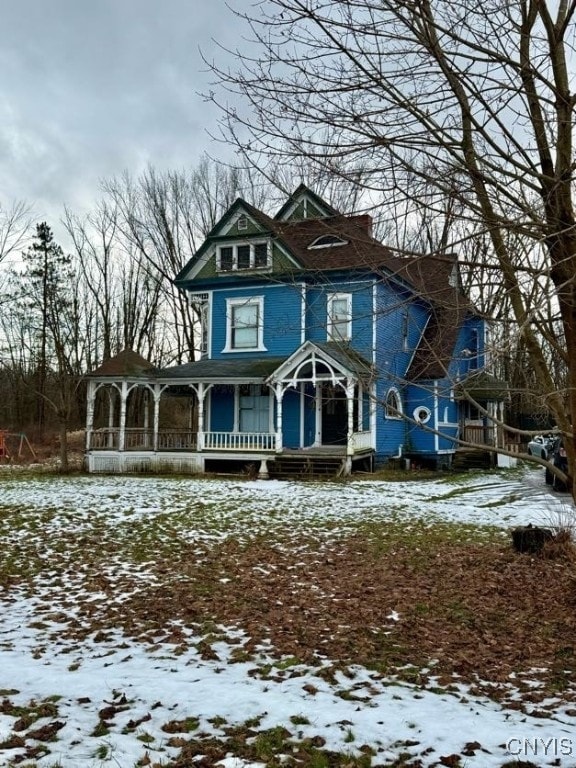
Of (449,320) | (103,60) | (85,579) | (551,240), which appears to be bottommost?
(85,579)

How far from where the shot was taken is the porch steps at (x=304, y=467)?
61.4ft

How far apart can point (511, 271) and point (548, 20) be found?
1492 millimetres

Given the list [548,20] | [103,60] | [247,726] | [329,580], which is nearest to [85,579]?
→ [329,580]

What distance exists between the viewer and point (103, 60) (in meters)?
7.98

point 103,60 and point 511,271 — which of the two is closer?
point 511,271

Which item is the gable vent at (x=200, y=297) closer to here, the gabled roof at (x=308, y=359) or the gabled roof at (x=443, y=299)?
the gabled roof at (x=308, y=359)

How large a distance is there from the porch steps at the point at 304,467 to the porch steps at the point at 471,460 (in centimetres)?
700

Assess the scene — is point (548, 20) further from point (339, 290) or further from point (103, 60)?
point (103, 60)

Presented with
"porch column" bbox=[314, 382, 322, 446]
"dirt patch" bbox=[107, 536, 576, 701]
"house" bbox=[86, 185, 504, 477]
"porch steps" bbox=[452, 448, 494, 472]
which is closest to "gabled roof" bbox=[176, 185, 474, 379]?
"dirt patch" bbox=[107, 536, 576, 701]

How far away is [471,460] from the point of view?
79.4 feet

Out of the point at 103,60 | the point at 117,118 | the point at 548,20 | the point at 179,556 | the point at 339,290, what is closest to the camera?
the point at 548,20

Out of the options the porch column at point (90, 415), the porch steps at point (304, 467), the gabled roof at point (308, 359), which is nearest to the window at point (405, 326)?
the gabled roof at point (308, 359)

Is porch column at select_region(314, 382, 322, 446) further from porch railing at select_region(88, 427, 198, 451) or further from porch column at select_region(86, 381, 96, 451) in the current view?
porch column at select_region(86, 381, 96, 451)

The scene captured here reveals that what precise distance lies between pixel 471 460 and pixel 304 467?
8.47m
